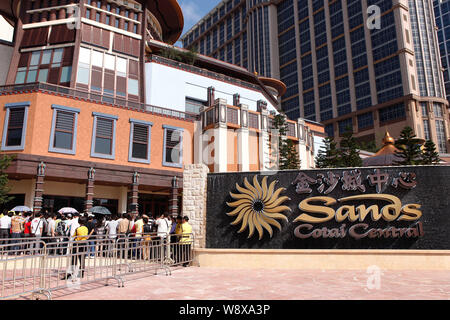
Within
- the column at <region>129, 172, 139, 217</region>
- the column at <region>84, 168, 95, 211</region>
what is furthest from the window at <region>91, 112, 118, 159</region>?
the column at <region>129, 172, 139, 217</region>

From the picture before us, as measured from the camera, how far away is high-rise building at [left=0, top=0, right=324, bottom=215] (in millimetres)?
19578

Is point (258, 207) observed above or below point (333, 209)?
above

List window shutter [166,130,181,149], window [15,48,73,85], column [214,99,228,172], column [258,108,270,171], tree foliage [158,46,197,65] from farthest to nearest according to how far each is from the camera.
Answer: tree foliage [158,46,197,65]
column [258,108,270,171]
window [15,48,73,85]
column [214,99,228,172]
window shutter [166,130,181,149]

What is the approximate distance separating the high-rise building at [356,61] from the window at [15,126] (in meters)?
46.6

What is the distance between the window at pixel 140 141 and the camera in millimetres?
21953

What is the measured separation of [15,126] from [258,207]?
1549 cm

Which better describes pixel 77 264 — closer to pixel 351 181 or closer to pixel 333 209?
pixel 333 209

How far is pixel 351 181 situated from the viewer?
41.3ft

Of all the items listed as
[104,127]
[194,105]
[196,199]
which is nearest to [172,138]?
[104,127]

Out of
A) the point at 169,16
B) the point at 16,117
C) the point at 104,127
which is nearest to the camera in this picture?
the point at 16,117

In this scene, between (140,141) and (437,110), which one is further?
(437,110)

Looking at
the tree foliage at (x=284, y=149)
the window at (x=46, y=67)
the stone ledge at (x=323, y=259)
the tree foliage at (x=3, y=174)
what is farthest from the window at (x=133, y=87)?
the stone ledge at (x=323, y=259)

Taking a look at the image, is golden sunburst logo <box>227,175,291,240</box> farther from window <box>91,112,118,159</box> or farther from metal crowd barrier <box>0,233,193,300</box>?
window <box>91,112,118,159</box>

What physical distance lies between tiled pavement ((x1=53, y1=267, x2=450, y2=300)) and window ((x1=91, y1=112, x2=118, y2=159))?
1245cm
